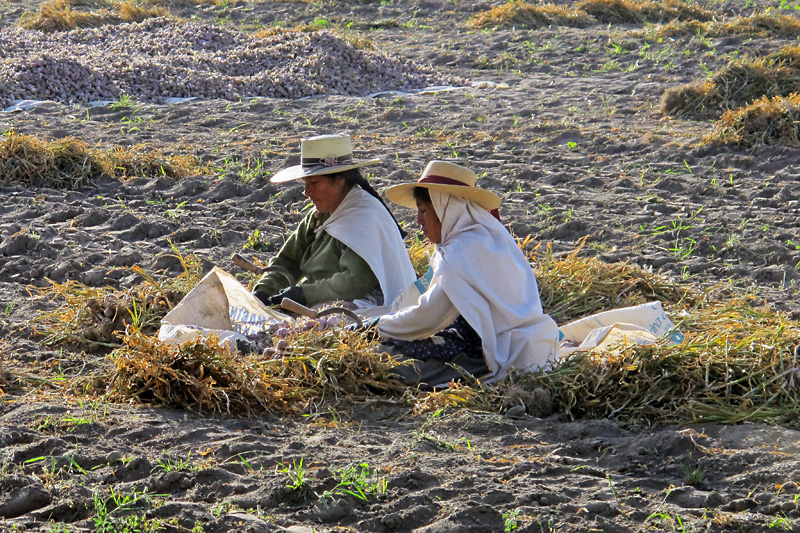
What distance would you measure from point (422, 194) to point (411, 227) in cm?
225

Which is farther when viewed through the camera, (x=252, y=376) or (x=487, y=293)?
(x=487, y=293)

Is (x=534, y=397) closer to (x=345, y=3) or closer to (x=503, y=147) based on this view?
(x=503, y=147)

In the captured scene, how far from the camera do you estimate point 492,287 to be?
4.02 metres

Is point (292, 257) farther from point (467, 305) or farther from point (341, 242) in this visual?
point (467, 305)

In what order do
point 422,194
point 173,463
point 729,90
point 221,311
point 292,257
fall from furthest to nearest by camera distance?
point 729,90
point 292,257
point 221,311
point 422,194
point 173,463

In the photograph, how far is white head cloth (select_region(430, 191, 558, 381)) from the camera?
3.99 m

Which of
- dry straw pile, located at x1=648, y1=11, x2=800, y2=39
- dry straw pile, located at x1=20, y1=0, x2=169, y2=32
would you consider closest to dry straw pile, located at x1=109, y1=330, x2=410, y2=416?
dry straw pile, located at x1=648, y1=11, x2=800, y2=39

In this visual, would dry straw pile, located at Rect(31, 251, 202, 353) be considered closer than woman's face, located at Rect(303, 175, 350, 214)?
Yes

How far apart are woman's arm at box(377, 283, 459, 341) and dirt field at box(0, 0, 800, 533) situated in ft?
1.11

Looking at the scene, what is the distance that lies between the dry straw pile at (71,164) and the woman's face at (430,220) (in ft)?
11.5

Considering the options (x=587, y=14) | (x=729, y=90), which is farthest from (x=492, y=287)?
(x=587, y=14)

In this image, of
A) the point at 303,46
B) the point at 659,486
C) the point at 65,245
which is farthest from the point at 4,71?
the point at 659,486

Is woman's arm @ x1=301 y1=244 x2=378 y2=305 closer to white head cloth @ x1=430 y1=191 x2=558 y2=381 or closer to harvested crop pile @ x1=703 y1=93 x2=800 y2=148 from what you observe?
white head cloth @ x1=430 y1=191 x2=558 y2=381

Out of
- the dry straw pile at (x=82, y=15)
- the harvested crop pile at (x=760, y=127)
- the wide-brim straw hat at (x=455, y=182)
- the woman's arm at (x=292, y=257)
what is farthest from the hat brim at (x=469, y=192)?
the dry straw pile at (x=82, y=15)
